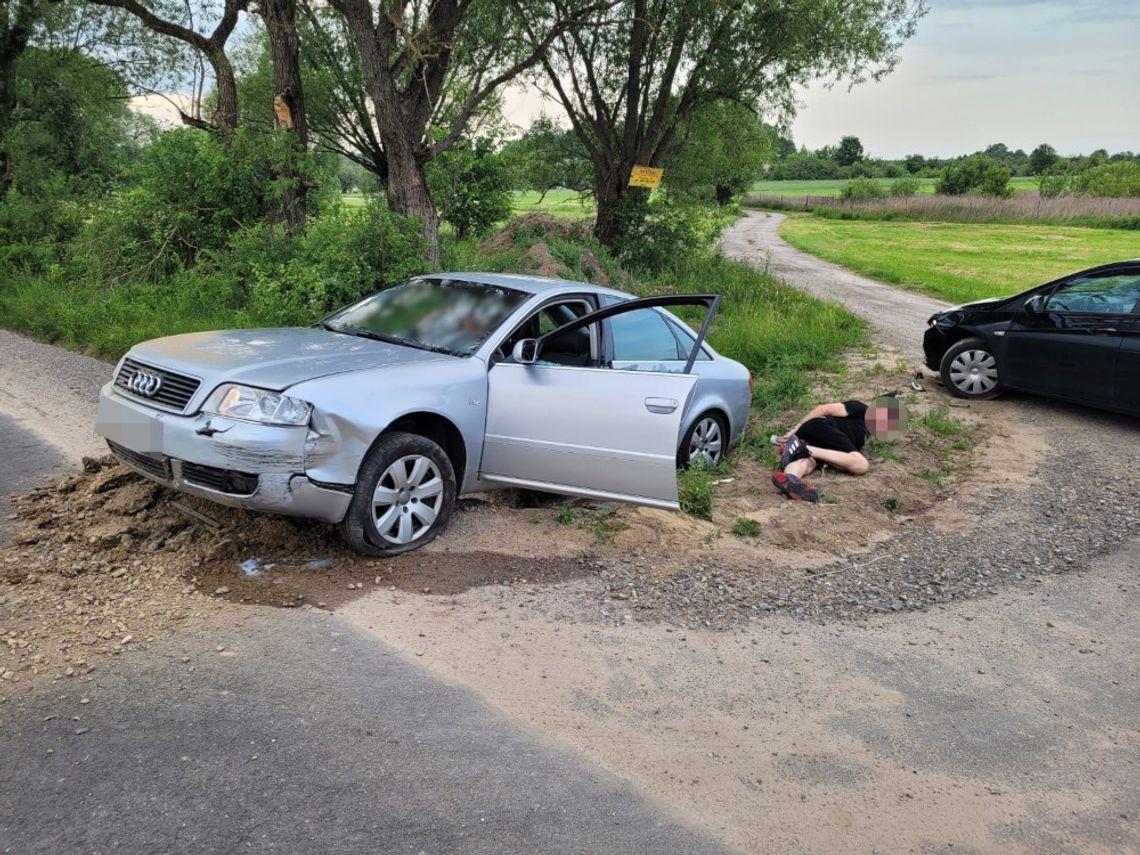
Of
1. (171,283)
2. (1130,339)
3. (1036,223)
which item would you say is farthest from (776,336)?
(1036,223)

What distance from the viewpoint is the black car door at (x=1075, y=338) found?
8.70 metres

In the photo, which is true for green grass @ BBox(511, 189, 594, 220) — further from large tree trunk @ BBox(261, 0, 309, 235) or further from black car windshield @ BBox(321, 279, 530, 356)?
black car windshield @ BBox(321, 279, 530, 356)

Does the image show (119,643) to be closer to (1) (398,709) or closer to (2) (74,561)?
(2) (74,561)

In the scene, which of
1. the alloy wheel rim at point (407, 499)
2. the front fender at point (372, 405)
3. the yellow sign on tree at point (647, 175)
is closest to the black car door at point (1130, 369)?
the front fender at point (372, 405)

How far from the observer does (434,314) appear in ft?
19.5

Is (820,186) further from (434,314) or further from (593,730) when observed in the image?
(593,730)

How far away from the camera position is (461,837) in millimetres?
2893

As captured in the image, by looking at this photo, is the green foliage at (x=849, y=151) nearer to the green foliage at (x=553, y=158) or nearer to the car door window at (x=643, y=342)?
the green foliage at (x=553, y=158)

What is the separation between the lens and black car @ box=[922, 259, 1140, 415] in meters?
8.62

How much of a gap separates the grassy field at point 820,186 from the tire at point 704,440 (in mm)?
62843

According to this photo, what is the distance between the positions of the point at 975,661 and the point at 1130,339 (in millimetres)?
5854

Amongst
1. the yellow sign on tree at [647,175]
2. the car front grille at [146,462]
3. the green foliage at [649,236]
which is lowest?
the car front grille at [146,462]

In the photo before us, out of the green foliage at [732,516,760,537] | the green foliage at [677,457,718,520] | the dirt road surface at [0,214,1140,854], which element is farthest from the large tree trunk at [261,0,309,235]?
the dirt road surface at [0,214,1140,854]

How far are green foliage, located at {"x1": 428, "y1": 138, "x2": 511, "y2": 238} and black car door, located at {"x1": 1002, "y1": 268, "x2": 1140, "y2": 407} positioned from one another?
16.4 metres
